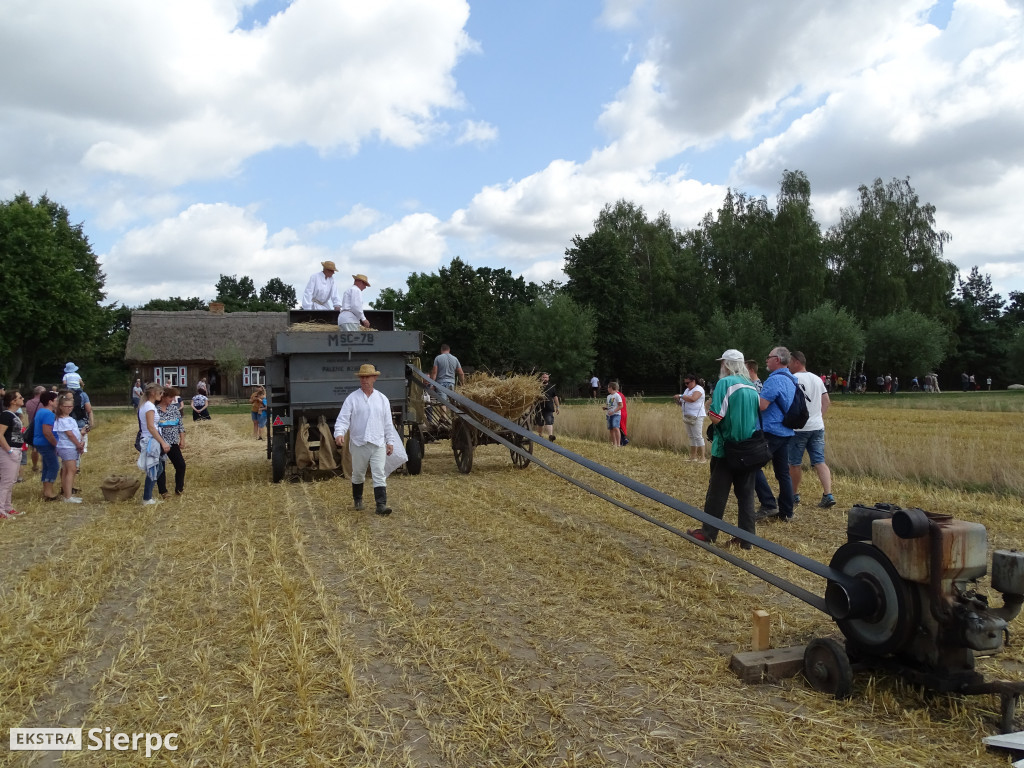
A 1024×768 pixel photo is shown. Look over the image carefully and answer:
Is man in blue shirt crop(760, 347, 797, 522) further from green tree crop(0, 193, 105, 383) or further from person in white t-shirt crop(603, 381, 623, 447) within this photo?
green tree crop(0, 193, 105, 383)

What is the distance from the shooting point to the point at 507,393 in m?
11.3

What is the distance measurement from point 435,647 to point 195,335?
53.9 metres

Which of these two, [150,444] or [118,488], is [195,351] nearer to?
[118,488]

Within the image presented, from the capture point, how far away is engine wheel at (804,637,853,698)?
3.50 m

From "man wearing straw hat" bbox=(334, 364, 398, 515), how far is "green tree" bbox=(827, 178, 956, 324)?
5349 centimetres

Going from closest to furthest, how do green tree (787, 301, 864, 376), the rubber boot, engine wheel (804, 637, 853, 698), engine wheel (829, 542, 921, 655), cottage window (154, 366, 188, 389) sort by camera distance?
engine wheel (829, 542, 921, 655) < engine wheel (804, 637, 853, 698) < the rubber boot < green tree (787, 301, 864, 376) < cottage window (154, 366, 188, 389)

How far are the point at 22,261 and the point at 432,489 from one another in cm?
4379

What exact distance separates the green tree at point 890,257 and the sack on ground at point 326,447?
171ft

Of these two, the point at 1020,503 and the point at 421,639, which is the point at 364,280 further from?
the point at 1020,503

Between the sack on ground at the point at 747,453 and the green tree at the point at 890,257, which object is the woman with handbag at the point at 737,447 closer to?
the sack on ground at the point at 747,453

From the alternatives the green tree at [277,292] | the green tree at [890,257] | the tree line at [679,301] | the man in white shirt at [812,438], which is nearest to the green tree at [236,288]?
the green tree at [277,292]

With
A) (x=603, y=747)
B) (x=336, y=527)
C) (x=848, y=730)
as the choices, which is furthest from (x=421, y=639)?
(x=336, y=527)

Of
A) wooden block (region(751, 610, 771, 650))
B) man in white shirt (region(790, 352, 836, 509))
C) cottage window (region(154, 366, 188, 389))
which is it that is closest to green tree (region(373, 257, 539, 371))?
cottage window (region(154, 366, 188, 389))

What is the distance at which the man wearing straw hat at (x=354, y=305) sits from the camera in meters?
11.3
